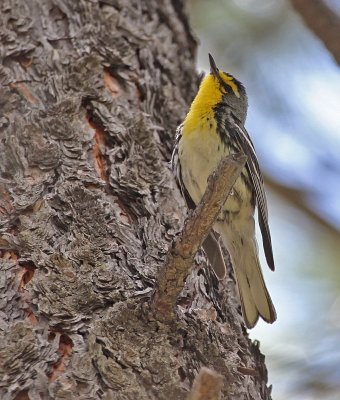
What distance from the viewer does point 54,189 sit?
2.79 meters

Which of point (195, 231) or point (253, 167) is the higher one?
point (195, 231)

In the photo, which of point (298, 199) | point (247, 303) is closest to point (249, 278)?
point (247, 303)

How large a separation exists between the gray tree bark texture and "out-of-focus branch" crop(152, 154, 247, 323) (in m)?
0.13

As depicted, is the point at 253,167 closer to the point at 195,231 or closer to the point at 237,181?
the point at 237,181

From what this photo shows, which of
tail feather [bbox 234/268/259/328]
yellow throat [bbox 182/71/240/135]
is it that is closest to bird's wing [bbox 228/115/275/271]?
yellow throat [bbox 182/71/240/135]

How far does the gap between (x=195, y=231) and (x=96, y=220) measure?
2.04ft

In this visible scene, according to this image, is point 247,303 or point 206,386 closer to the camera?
point 206,386

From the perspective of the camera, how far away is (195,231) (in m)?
2.18

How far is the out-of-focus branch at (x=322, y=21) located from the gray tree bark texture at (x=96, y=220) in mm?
878

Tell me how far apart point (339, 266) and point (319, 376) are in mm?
892

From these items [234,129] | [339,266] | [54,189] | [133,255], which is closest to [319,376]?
[339,266]

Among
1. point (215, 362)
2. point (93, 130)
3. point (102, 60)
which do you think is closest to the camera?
point (215, 362)

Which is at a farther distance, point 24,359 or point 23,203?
point 23,203

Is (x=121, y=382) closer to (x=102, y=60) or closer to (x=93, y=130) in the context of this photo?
(x=93, y=130)
